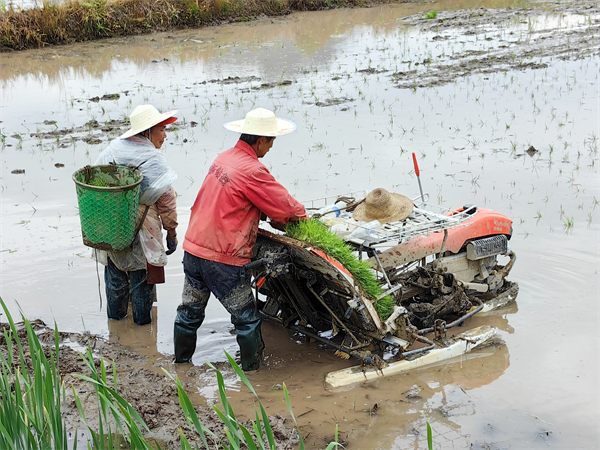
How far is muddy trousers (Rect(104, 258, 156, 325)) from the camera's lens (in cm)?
519

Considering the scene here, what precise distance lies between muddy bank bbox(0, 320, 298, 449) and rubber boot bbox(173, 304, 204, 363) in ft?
0.37

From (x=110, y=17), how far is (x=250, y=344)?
13983 millimetres

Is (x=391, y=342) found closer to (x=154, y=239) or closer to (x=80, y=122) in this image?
(x=154, y=239)

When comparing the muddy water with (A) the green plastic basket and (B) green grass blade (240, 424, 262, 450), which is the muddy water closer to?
(A) the green plastic basket

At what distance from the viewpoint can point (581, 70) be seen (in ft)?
40.6

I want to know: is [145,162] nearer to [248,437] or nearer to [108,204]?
[108,204]

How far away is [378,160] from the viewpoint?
28.1 ft

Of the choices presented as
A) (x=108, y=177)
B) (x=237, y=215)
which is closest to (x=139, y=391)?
(x=237, y=215)

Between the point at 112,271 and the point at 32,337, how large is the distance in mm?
2493

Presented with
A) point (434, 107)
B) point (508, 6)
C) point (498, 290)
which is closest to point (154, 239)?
point (498, 290)

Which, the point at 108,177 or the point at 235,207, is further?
the point at 108,177

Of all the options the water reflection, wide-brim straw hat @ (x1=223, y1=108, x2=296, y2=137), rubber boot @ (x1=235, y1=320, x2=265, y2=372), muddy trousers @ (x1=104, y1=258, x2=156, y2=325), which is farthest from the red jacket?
the water reflection

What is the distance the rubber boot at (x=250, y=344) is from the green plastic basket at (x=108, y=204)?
1051mm

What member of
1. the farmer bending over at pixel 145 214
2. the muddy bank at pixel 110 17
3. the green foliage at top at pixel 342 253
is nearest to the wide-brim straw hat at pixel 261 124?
the green foliage at top at pixel 342 253
